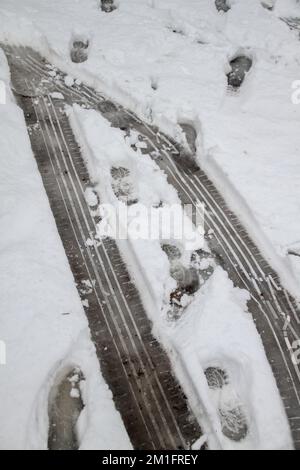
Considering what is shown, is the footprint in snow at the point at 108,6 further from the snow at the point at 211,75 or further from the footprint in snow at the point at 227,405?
the footprint in snow at the point at 227,405

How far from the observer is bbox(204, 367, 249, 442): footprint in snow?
498 inches

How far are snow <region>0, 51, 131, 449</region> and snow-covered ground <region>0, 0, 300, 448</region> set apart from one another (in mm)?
52

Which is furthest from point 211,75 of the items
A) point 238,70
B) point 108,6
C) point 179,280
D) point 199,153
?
point 179,280

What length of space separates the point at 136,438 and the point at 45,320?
5.11 m

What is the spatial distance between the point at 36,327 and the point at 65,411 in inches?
120

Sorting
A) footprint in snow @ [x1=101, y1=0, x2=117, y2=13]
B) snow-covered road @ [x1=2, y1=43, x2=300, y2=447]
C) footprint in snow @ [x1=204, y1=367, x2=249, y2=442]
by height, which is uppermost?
footprint in snow @ [x1=101, y1=0, x2=117, y2=13]

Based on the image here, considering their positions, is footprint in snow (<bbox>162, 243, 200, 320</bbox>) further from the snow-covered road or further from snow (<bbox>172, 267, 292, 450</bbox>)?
the snow-covered road

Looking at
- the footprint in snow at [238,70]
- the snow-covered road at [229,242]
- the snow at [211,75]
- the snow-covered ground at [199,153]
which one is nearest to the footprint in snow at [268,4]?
the snow at [211,75]

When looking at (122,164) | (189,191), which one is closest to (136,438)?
(189,191)

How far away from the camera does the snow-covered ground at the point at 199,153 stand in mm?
13406

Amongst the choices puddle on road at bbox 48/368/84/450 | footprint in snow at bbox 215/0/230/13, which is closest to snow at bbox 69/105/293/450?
puddle on road at bbox 48/368/84/450

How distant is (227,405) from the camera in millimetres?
13164

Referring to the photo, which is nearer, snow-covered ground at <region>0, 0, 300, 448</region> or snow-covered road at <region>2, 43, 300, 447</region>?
snow-covered ground at <region>0, 0, 300, 448</region>
